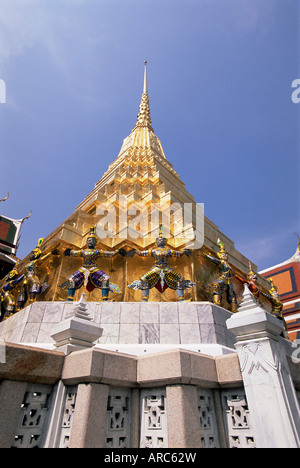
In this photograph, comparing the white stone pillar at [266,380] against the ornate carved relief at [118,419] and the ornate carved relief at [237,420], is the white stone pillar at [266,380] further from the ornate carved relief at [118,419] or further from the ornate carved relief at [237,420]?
the ornate carved relief at [118,419]

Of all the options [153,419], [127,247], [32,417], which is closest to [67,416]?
[32,417]

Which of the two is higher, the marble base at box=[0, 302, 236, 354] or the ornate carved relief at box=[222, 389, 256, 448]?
the marble base at box=[0, 302, 236, 354]

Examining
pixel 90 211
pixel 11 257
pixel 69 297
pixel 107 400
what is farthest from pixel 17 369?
pixel 11 257

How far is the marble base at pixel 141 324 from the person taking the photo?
948 cm

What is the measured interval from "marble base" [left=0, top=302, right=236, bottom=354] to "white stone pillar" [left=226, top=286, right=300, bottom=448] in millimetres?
4370

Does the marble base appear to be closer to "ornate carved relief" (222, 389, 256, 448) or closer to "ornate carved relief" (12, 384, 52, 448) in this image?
"ornate carved relief" (222, 389, 256, 448)

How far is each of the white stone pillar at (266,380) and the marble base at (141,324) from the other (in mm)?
4370

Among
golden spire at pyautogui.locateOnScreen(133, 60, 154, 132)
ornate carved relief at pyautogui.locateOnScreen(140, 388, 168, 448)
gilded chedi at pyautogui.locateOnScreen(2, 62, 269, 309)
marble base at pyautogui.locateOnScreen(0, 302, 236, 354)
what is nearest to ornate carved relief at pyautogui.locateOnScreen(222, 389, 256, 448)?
ornate carved relief at pyautogui.locateOnScreen(140, 388, 168, 448)

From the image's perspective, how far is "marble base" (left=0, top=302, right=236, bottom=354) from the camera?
9477mm

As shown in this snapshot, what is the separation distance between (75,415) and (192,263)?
353 inches

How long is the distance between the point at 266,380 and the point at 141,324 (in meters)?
5.80

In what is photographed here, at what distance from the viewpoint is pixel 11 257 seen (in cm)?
2569

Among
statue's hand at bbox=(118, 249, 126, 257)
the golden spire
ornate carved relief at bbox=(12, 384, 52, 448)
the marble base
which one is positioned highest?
the golden spire

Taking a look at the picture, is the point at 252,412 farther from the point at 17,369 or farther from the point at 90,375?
the point at 17,369
